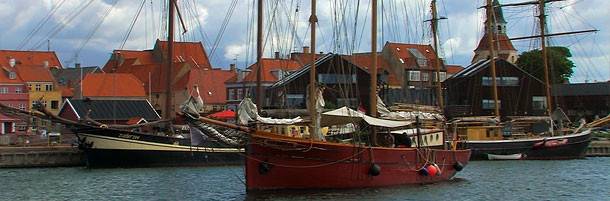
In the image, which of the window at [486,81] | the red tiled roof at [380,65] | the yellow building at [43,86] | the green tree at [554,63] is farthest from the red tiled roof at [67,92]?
the green tree at [554,63]

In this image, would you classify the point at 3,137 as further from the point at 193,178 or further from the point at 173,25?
the point at 193,178

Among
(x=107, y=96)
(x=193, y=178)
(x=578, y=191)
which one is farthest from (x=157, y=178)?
(x=107, y=96)

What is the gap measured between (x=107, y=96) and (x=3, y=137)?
3526 centimetres

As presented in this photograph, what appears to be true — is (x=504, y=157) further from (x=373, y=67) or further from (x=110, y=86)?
(x=110, y=86)

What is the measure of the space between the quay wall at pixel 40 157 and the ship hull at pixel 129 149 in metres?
4.54

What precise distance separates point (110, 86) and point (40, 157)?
49188 mm

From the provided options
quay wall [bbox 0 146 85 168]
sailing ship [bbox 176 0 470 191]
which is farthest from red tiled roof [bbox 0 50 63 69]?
sailing ship [bbox 176 0 470 191]

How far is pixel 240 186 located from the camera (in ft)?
136

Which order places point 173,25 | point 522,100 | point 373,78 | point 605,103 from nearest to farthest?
point 373,78 → point 173,25 → point 522,100 → point 605,103

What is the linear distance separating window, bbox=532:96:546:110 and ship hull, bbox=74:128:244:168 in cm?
4394

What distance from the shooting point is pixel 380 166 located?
3691 centimetres

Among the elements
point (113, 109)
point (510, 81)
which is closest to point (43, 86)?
point (113, 109)

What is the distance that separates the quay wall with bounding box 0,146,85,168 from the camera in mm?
58344

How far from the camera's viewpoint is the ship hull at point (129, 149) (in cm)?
5469
